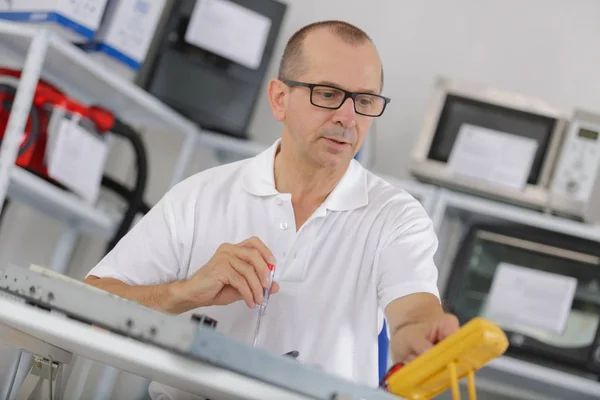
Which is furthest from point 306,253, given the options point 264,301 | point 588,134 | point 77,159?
point 588,134

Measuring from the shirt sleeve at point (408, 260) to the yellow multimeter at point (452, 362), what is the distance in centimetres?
43

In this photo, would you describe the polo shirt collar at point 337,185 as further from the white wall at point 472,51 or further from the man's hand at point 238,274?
the white wall at point 472,51

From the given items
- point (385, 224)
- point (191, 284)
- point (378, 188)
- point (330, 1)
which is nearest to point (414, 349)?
point (191, 284)

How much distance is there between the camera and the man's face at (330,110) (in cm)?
151

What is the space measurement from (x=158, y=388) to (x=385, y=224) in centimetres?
45

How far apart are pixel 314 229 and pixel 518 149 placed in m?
1.32

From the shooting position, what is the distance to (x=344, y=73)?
1524mm

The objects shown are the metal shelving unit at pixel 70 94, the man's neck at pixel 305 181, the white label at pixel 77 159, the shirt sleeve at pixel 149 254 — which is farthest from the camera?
the white label at pixel 77 159

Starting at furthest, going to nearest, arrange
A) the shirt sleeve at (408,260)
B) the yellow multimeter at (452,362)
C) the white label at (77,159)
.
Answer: the white label at (77,159)
the shirt sleeve at (408,260)
the yellow multimeter at (452,362)

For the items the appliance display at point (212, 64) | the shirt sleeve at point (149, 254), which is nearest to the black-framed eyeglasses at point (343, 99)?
the shirt sleeve at point (149, 254)

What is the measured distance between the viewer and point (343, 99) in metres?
1.51

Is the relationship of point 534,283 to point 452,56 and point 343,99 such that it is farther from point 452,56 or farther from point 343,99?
point 343,99

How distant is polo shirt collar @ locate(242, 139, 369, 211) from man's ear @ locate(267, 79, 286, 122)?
10cm

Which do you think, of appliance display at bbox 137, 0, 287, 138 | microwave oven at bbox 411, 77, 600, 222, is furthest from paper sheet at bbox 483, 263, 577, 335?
appliance display at bbox 137, 0, 287, 138
